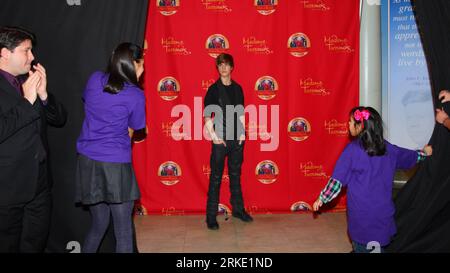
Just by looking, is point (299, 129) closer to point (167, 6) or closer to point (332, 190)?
point (167, 6)

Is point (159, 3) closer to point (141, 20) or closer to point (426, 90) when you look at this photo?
point (141, 20)

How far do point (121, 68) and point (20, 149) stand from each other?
2.21ft

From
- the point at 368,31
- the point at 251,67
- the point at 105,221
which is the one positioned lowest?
the point at 105,221

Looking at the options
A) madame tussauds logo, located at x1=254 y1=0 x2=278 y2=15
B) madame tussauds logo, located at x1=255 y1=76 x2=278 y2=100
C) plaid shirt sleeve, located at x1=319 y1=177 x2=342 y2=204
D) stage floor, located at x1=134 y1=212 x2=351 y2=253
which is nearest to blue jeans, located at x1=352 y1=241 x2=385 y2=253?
plaid shirt sleeve, located at x1=319 y1=177 x2=342 y2=204

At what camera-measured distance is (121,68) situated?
2.59 meters

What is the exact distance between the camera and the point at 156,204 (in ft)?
15.5

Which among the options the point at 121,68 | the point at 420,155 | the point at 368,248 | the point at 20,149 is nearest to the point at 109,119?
the point at 121,68

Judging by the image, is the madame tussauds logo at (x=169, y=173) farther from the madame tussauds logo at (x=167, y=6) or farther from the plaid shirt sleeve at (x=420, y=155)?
the plaid shirt sleeve at (x=420, y=155)

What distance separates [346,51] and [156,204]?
2.41 meters

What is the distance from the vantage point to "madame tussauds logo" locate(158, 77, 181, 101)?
4582 mm

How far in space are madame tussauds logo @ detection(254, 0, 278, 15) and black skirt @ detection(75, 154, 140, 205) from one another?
2.43 meters

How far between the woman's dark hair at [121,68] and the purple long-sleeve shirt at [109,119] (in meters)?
0.03

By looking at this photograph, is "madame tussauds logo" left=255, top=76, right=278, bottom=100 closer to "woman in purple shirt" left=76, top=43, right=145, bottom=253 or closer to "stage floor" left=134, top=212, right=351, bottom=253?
"stage floor" left=134, top=212, right=351, bottom=253
